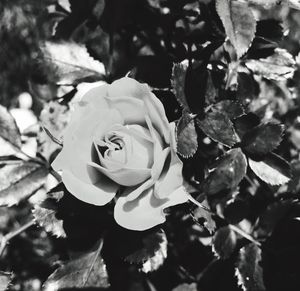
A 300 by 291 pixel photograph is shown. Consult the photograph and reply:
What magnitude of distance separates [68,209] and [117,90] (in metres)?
0.23

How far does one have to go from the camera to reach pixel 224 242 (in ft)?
2.73

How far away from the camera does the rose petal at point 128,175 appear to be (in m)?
Answer: 0.59

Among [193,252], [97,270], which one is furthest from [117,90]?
[193,252]

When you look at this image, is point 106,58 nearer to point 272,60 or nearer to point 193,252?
point 272,60

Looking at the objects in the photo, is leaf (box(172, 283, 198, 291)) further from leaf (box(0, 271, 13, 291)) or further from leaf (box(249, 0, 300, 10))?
leaf (box(249, 0, 300, 10))

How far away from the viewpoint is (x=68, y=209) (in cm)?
74

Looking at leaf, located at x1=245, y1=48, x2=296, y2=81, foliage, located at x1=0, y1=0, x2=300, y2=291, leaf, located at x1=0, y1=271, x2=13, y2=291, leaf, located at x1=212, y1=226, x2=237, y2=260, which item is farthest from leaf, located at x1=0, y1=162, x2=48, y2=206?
leaf, located at x1=245, y1=48, x2=296, y2=81

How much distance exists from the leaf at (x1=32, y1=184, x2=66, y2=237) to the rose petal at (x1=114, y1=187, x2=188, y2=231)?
0.19 meters

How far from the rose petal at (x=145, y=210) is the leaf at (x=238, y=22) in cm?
22

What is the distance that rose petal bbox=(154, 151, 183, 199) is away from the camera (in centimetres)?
60

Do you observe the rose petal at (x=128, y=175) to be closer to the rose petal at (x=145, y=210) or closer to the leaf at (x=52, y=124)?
the rose petal at (x=145, y=210)

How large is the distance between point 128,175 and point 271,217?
15.5 inches

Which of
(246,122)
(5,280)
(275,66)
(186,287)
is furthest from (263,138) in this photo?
(5,280)

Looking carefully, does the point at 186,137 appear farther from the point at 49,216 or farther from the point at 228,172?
the point at 49,216
